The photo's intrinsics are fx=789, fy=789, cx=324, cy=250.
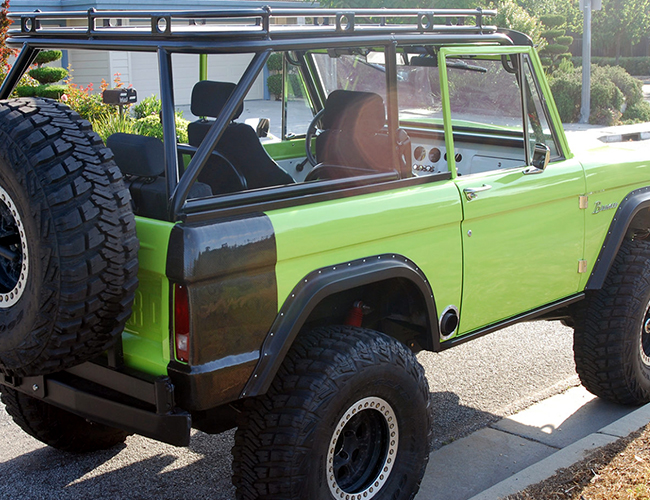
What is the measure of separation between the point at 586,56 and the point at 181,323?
63.8ft

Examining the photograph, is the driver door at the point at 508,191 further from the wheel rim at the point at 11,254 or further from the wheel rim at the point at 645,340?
the wheel rim at the point at 11,254

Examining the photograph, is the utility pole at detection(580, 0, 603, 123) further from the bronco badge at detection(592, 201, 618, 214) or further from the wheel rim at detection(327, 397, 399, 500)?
the wheel rim at detection(327, 397, 399, 500)

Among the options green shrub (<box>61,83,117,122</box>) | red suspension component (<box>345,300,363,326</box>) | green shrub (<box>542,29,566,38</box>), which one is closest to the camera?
red suspension component (<box>345,300,363,326</box>)

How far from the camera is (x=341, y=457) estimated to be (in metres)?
3.49

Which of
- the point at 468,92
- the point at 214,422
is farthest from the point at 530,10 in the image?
the point at 214,422

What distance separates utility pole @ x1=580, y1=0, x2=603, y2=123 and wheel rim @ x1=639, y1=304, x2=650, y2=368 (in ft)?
53.7

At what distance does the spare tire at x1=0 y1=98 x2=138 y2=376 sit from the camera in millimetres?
2705

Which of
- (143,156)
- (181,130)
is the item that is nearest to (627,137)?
(181,130)

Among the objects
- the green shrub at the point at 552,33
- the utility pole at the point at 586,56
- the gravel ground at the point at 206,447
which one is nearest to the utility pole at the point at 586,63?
the utility pole at the point at 586,56

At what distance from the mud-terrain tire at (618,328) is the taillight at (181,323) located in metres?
2.73

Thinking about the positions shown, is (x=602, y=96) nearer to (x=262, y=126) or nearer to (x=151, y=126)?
(x=151, y=126)

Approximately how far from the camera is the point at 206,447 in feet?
14.5

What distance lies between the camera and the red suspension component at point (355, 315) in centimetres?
369

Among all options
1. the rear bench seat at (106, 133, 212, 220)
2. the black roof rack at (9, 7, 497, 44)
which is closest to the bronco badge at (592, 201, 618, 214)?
the black roof rack at (9, 7, 497, 44)
